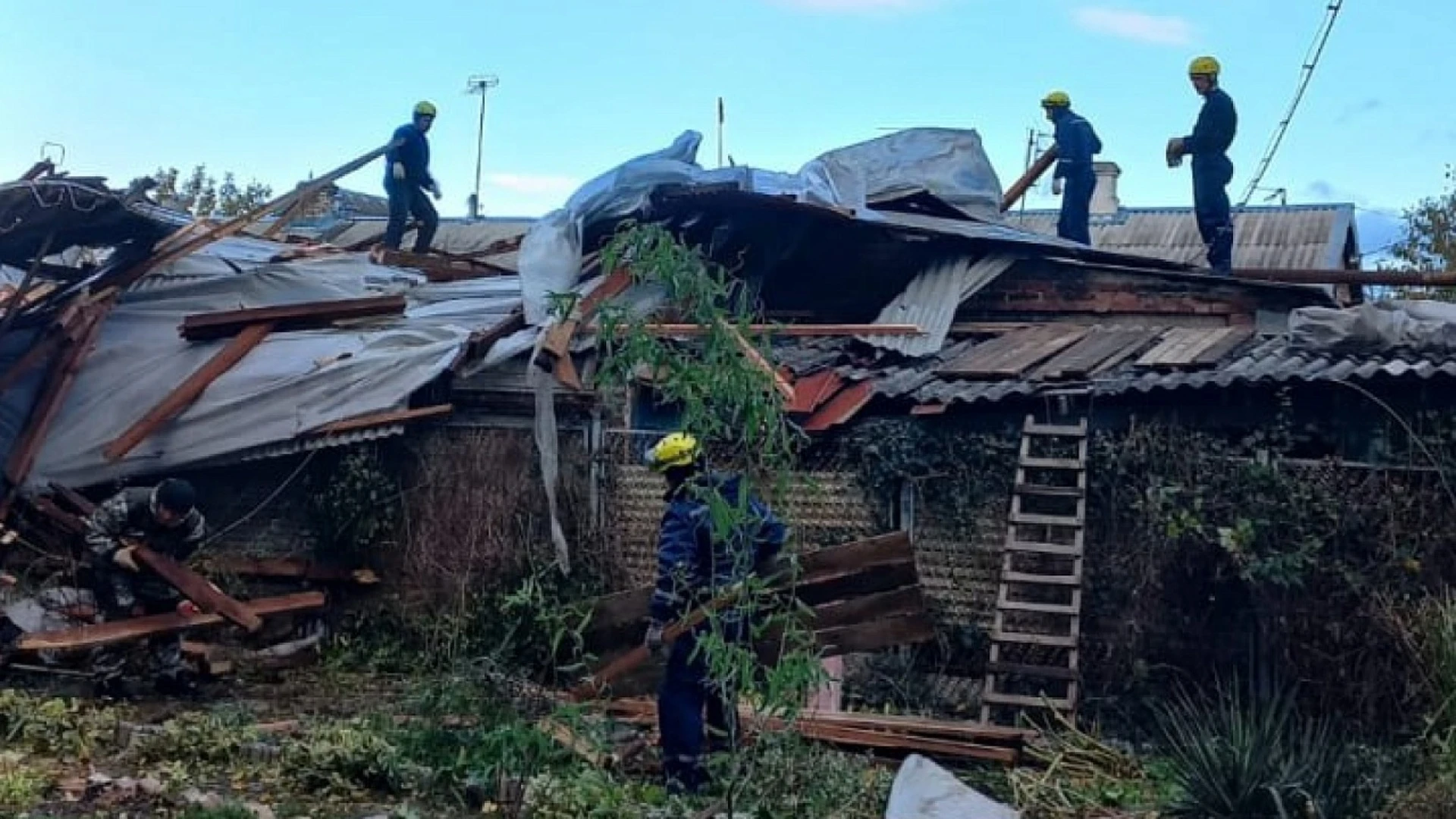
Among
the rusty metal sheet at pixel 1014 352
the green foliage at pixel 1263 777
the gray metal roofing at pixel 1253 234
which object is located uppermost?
the gray metal roofing at pixel 1253 234

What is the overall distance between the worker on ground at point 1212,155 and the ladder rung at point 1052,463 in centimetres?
359

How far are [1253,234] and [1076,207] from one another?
813cm

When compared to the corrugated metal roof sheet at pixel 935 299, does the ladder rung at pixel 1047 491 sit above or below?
below

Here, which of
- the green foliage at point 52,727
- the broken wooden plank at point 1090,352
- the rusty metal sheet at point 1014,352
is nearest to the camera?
the green foliage at point 52,727

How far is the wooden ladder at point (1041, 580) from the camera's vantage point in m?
9.04

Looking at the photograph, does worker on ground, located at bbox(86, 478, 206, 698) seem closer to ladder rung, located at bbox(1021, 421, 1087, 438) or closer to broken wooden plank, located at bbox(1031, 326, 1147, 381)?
ladder rung, located at bbox(1021, 421, 1087, 438)

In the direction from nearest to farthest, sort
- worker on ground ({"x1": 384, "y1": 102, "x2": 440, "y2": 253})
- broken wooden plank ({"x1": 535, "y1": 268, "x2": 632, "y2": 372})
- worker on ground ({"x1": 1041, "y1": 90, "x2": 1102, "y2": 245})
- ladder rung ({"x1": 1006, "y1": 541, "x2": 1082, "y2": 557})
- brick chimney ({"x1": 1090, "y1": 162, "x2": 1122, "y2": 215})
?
ladder rung ({"x1": 1006, "y1": 541, "x2": 1082, "y2": 557}), broken wooden plank ({"x1": 535, "y1": 268, "x2": 632, "y2": 372}), worker on ground ({"x1": 1041, "y1": 90, "x2": 1102, "y2": 245}), worker on ground ({"x1": 384, "y1": 102, "x2": 440, "y2": 253}), brick chimney ({"x1": 1090, "y1": 162, "x2": 1122, "y2": 215})

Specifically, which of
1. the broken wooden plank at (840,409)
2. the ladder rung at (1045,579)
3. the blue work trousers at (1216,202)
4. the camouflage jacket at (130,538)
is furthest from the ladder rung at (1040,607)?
the camouflage jacket at (130,538)

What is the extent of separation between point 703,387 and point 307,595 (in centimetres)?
645

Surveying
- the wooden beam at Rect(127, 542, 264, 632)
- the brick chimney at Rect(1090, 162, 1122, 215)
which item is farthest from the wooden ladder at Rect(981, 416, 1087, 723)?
the brick chimney at Rect(1090, 162, 1122, 215)

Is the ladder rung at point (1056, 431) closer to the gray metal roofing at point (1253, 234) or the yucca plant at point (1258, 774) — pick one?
the yucca plant at point (1258, 774)

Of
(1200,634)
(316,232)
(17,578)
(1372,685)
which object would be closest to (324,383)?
(17,578)

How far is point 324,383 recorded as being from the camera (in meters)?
11.5

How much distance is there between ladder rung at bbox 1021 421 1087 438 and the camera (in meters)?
9.54
